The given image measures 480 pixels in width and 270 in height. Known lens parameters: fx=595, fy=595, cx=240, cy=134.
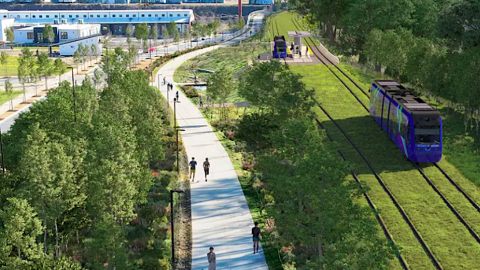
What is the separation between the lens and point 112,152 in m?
33.4

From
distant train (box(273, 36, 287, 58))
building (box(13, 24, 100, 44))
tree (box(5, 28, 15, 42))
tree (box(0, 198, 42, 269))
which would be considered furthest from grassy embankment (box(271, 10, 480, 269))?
tree (box(5, 28, 15, 42))

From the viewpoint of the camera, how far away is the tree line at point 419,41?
5494 cm

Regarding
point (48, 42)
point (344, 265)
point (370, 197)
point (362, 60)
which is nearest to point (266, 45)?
point (362, 60)

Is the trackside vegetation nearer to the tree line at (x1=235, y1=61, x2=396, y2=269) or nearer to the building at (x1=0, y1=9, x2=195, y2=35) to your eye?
the tree line at (x1=235, y1=61, x2=396, y2=269)

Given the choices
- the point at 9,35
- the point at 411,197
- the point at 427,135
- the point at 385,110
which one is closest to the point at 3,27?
the point at 9,35

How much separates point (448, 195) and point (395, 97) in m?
Answer: 10.7

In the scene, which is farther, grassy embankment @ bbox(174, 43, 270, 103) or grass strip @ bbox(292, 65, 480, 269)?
grassy embankment @ bbox(174, 43, 270, 103)

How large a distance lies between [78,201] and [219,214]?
351 inches

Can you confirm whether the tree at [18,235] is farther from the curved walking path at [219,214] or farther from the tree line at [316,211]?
the tree line at [316,211]

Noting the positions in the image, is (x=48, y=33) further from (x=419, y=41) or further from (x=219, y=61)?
(x=419, y=41)

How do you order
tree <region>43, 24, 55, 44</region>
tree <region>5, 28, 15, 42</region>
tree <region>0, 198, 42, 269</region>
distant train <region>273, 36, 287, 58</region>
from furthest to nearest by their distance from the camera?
1. tree <region>5, 28, 15, 42</region>
2. tree <region>43, 24, 55, 44</region>
3. distant train <region>273, 36, 287, 58</region>
4. tree <region>0, 198, 42, 269</region>

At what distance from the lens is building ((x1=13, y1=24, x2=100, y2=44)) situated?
162m

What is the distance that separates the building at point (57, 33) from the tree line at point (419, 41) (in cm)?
7138

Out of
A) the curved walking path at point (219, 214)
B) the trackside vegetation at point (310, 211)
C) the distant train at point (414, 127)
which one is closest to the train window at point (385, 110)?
the distant train at point (414, 127)
